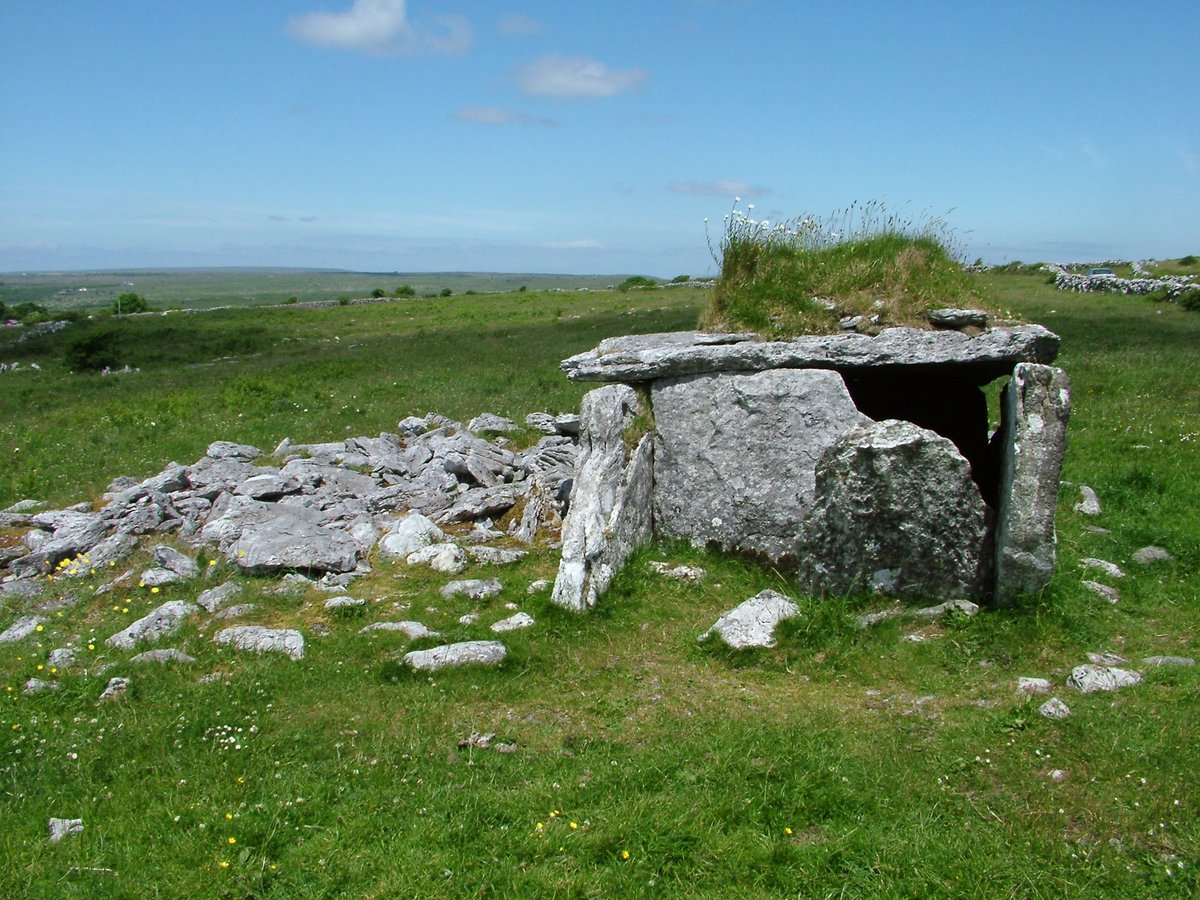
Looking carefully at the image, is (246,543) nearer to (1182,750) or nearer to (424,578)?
(424,578)

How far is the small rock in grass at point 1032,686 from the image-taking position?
7.41 metres

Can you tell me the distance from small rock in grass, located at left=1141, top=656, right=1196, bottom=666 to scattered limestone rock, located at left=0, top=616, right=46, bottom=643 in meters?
10.5

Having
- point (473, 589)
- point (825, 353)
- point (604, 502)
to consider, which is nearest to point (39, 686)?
point (473, 589)

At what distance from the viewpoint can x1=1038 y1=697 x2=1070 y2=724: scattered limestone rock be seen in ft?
22.6

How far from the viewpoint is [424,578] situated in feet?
35.2

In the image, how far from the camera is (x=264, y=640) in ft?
29.1

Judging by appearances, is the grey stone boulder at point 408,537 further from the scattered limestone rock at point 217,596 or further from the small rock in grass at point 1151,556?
the small rock in grass at point 1151,556

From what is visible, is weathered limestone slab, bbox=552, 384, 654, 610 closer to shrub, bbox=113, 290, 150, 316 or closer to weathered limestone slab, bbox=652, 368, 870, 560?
weathered limestone slab, bbox=652, 368, 870, 560

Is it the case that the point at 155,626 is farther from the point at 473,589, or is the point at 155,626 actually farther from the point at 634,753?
the point at 634,753

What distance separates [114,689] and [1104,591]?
9.24 m

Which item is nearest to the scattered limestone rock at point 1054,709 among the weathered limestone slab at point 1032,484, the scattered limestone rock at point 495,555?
the weathered limestone slab at point 1032,484

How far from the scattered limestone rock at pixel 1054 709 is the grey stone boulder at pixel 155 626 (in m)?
7.83

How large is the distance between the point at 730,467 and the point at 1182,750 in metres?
5.39

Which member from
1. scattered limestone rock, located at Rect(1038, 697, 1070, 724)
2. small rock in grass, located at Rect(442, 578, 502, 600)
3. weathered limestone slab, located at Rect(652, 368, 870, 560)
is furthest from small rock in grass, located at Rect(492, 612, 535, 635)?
scattered limestone rock, located at Rect(1038, 697, 1070, 724)
